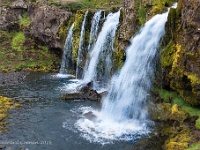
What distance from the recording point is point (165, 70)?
2609 centimetres

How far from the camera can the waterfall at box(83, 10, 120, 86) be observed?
119 ft

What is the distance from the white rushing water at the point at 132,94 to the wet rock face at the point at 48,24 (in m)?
19.1

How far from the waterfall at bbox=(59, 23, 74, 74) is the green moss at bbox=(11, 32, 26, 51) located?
31.5 feet

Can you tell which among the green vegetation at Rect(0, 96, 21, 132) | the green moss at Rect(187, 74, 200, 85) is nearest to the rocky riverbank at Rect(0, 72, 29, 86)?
the green vegetation at Rect(0, 96, 21, 132)

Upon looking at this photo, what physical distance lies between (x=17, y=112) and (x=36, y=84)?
9505mm

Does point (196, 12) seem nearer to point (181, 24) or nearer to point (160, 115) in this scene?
point (181, 24)

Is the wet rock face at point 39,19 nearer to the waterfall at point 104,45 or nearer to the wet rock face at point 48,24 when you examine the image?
the wet rock face at point 48,24

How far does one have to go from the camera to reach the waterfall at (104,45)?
3616 centimetres

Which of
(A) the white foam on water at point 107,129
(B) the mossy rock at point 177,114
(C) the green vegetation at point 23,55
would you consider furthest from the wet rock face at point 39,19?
(B) the mossy rock at point 177,114

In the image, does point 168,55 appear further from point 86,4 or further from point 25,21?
point 25,21

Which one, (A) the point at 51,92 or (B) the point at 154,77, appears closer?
(B) the point at 154,77

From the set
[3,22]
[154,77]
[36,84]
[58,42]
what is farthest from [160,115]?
[3,22]

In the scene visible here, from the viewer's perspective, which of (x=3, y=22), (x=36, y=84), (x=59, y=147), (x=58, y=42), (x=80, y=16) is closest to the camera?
(x=59, y=147)

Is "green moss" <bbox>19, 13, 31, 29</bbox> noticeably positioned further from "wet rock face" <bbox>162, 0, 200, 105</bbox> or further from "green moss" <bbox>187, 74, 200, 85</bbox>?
"green moss" <bbox>187, 74, 200, 85</bbox>
